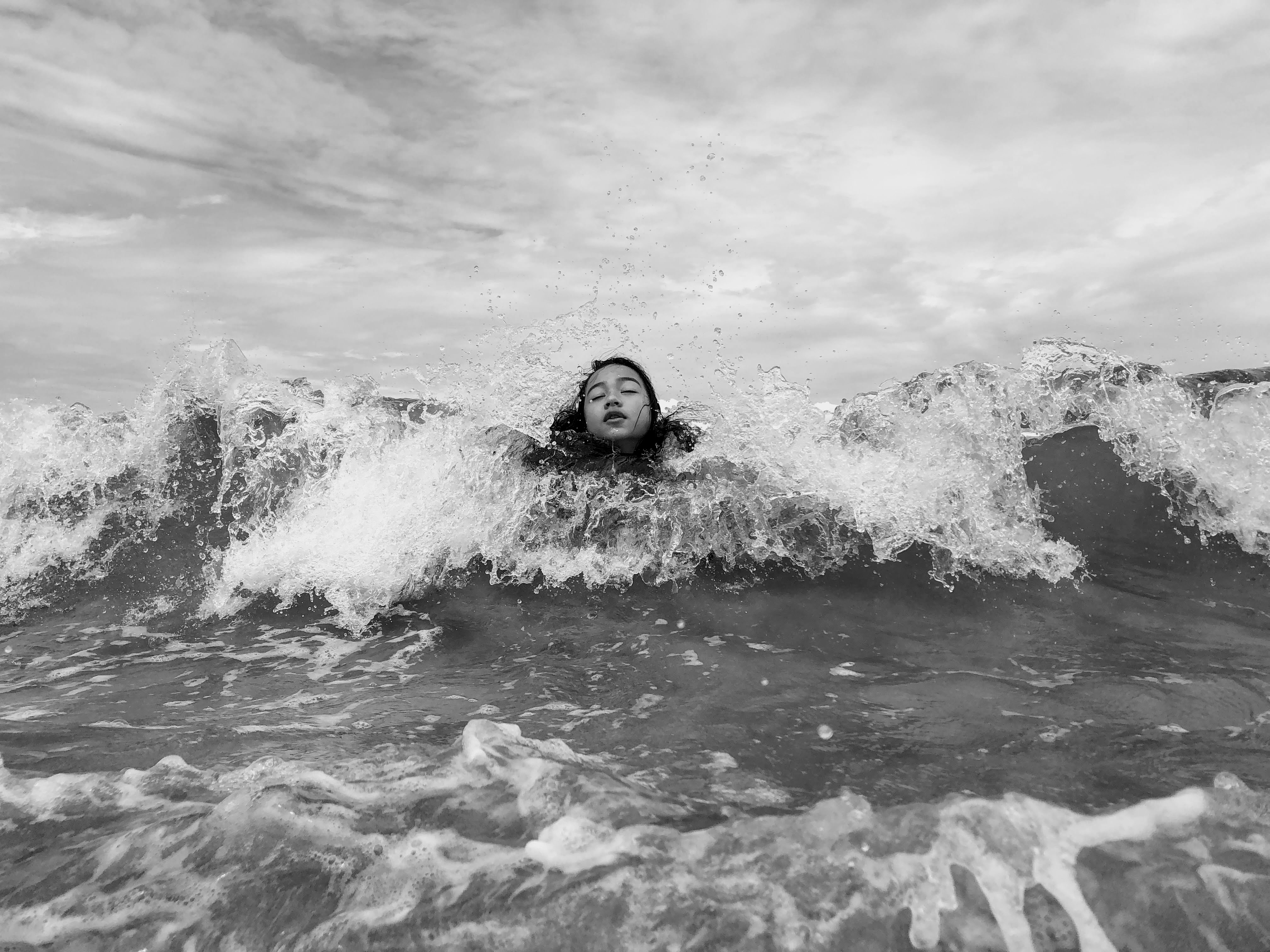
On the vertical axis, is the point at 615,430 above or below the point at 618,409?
below

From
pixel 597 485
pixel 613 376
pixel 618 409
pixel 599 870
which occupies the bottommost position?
pixel 599 870

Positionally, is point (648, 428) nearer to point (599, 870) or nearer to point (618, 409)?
point (618, 409)

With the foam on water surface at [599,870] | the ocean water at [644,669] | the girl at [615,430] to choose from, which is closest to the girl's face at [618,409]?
the girl at [615,430]

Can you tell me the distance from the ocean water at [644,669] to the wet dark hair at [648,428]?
9.5 inches

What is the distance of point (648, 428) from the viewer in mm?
6191

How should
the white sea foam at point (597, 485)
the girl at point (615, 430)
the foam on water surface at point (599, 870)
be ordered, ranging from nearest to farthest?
the foam on water surface at point (599, 870), the white sea foam at point (597, 485), the girl at point (615, 430)

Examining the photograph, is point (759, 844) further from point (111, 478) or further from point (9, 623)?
point (111, 478)

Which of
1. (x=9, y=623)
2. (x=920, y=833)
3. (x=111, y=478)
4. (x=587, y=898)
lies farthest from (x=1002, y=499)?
(x=111, y=478)

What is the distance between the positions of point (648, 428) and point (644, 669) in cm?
311

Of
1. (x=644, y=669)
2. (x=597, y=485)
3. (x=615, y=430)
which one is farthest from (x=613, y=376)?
(x=644, y=669)

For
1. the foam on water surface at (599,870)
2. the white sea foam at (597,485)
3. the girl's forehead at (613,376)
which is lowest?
the foam on water surface at (599,870)

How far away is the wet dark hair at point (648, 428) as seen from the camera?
6121 millimetres

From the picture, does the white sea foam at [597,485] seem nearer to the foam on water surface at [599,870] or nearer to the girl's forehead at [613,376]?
the girl's forehead at [613,376]

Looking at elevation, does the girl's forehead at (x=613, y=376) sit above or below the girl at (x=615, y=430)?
above
